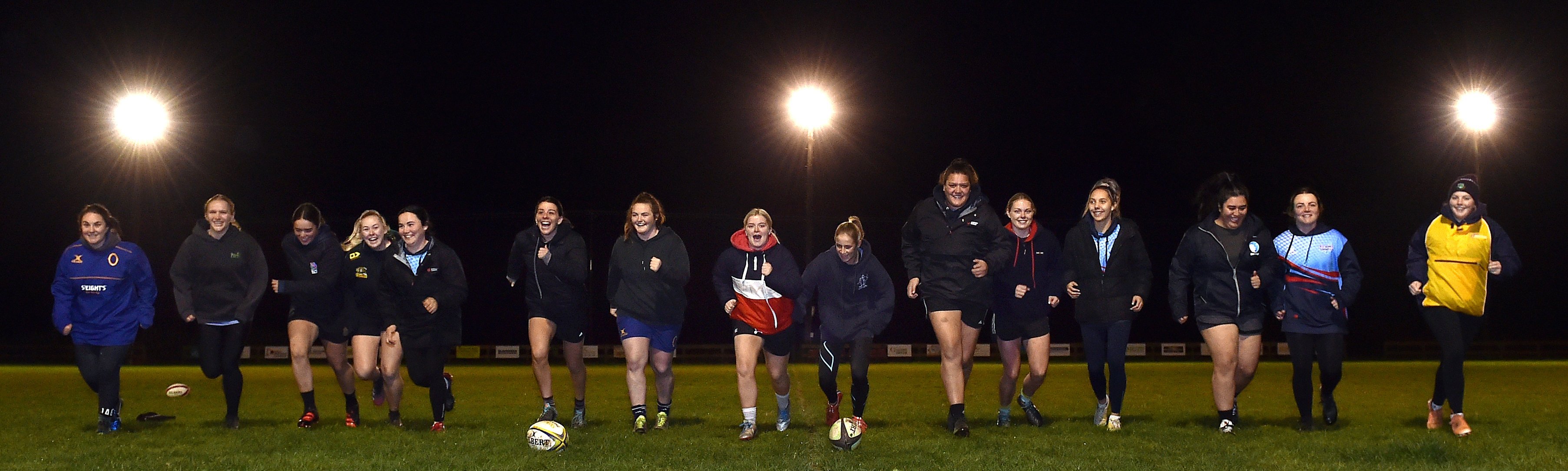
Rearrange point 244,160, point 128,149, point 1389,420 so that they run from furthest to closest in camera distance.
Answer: point 244,160 → point 128,149 → point 1389,420

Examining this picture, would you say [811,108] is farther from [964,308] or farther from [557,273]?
[964,308]

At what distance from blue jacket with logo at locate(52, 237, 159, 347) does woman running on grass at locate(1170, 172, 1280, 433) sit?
831cm

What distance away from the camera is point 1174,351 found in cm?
A: 2881

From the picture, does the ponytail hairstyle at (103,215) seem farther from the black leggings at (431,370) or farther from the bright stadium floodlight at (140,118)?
the bright stadium floodlight at (140,118)

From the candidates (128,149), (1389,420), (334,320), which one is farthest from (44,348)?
(1389,420)

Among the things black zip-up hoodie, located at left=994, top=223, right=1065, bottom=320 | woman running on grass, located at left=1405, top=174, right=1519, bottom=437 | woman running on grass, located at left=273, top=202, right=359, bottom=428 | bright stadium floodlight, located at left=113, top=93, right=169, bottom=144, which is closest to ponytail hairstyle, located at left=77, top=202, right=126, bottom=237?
woman running on grass, located at left=273, top=202, right=359, bottom=428

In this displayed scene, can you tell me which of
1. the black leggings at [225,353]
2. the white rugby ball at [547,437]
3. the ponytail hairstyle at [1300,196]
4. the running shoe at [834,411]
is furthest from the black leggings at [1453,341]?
the black leggings at [225,353]

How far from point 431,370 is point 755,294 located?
2736mm

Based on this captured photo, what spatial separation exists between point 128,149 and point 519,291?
1320 cm

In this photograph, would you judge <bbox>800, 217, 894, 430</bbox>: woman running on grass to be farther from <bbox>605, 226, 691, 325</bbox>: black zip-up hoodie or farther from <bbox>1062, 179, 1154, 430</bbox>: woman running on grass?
<bbox>1062, 179, 1154, 430</bbox>: woman running on grass

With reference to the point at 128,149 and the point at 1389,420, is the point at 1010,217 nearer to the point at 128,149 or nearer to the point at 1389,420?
the point at 1389,420

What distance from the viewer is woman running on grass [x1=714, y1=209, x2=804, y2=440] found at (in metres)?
8.73

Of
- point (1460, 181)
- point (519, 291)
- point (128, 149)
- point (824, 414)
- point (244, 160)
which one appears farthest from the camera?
point (244, 160)

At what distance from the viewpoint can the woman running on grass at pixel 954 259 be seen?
28.3ft
